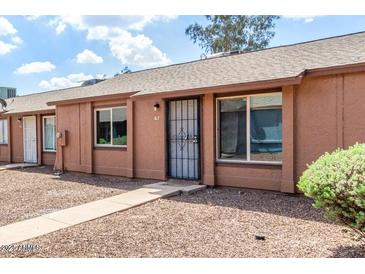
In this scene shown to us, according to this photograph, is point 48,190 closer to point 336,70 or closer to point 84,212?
point 84,212

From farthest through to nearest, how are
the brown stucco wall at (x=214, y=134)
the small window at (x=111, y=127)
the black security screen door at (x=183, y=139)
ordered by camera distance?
the small window at (x=111, y=127)
the black security screen door at (x=183, y=139)
the brown stucco wall at (x=214, y=134)

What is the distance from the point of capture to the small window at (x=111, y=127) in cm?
1129

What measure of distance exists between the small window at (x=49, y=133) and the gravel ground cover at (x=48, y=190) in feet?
8.58

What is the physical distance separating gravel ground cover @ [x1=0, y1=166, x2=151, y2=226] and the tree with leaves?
65.5 feet

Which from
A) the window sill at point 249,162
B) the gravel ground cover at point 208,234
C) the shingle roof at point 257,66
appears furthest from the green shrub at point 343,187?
the window sill at point 249,162

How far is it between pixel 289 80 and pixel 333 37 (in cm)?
387

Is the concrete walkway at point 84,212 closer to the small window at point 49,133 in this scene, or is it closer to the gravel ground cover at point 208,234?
the gravel ground cover at point 208,234

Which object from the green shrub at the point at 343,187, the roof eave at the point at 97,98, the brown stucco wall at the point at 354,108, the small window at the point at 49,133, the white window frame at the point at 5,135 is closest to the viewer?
the green shrub at the point at 343,187

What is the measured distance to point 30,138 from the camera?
1644 centimetres

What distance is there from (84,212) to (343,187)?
4841mm

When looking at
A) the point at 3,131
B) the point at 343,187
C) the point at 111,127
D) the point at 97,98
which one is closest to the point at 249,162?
the point at 343,187

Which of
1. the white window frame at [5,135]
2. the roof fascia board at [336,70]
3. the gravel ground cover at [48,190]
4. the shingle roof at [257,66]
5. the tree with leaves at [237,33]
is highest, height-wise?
the tree with leaves at [237,33]
